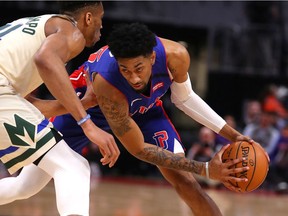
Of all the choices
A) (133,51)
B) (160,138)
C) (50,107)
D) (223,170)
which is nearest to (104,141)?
(133,51)

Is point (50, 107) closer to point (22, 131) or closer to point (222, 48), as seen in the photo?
point (22, 131)

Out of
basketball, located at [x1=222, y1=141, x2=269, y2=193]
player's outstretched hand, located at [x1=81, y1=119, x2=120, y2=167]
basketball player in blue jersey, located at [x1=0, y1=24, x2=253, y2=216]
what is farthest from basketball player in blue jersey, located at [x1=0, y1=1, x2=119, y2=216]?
basketball, located at [x1=222, y1=141, x2=269, y2=193]

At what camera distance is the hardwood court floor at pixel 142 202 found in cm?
710

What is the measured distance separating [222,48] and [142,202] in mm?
5157

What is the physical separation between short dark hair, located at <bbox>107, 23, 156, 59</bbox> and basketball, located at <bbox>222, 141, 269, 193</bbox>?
862mm

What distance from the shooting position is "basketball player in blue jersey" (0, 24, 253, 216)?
411 centimetres

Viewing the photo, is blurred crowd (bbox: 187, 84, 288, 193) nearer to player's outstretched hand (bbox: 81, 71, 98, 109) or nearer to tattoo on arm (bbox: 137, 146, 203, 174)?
player's outstretched hand (bbox: 81, 71, 98, 109)

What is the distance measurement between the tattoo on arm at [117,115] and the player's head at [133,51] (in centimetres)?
22

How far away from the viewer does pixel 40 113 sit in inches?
156

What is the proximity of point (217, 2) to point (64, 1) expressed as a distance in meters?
8.91

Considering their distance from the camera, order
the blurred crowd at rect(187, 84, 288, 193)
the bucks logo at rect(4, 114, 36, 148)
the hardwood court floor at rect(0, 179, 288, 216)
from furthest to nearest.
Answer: the blurred crowd at rect(187, 84, 288, 193) < the hardwood court floor at rect(0, 179, 288, 216) < the bucks logo at rect(4, 114, 36, 148)

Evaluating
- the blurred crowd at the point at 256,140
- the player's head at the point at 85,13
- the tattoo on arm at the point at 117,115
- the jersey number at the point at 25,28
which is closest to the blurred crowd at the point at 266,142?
the blurred crowd at the point at 256,140

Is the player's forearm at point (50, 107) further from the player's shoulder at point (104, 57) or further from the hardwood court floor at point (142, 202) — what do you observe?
the hardwood court floor at point (142, 202)

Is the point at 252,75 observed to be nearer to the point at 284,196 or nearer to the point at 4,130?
the point at 284,196
